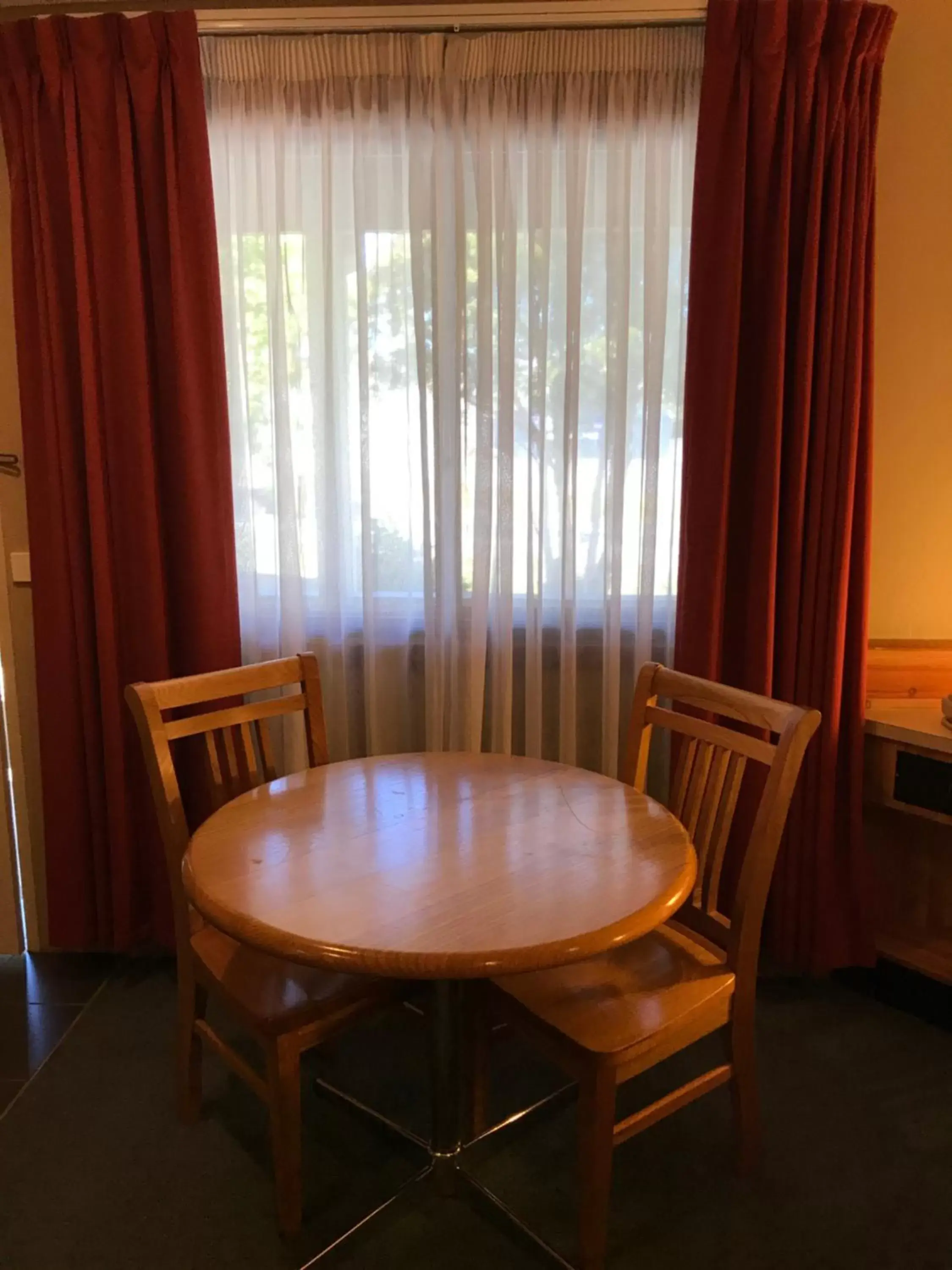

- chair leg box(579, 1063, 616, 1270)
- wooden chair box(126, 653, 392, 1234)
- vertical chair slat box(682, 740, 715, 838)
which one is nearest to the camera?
chair leg box(579, 1063, 616, 1270)

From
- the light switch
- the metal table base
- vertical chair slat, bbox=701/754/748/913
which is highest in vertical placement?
the light switch

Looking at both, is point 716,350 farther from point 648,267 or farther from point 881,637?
point 881,637

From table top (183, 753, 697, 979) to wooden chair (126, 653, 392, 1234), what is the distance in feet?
0.64

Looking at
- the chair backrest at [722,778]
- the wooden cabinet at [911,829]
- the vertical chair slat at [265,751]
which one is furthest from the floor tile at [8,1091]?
the wooden cabinet at [911,829]

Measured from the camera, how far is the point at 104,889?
2.38 meters

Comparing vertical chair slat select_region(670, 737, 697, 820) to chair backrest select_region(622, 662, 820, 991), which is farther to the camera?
vertical chair slat select_region(670, 737, 697, 820)

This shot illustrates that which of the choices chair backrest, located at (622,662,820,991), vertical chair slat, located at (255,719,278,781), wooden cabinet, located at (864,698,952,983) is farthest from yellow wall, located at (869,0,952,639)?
vertical chair slat, located at (255,719,278,781)

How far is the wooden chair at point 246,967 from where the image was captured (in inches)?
59.3

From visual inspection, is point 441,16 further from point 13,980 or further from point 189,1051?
point 13,980

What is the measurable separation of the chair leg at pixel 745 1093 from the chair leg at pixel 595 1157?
0.33 m

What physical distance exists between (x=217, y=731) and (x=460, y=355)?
3.65 ft

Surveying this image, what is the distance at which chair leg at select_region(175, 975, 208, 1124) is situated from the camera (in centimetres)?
178

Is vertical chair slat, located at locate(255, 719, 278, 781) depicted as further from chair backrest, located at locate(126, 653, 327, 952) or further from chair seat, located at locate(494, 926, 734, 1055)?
chair seat, located at locate(494, 926, 734, 1055)

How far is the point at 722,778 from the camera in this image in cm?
171
